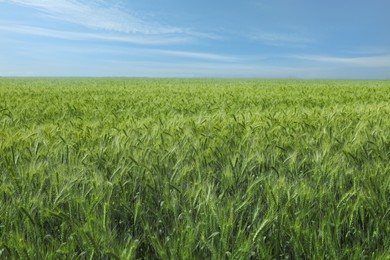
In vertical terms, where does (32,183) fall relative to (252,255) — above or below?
above

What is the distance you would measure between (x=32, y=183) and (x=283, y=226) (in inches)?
50.2

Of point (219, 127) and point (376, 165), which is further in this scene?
point (219, 127)

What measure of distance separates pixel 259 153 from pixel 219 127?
1.10 meters

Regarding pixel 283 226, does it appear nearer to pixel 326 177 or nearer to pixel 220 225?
pixel 220 225

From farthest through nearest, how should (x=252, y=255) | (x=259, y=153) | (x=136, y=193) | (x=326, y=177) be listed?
(x=259, y=153) → (x=326, y=177) → (x=136, y=193) → (x=252, y=255)

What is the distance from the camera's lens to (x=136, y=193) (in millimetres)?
1703

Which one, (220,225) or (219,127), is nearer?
(220,225)

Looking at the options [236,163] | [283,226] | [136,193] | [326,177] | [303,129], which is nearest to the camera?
[283,226]

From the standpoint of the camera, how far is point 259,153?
7.24 feet

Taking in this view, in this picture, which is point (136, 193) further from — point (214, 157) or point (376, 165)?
point (376, 165)

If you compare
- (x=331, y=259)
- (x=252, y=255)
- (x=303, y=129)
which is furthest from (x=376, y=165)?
(x=303, y=129)

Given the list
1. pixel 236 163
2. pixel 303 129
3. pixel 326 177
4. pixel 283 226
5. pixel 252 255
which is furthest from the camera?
pixel 303 129

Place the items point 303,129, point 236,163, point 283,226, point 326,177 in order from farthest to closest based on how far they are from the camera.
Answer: point 303,129
point 236,163
point 326,177
point 283,226

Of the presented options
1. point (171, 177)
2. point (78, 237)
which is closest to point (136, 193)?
point (171, 177)
